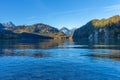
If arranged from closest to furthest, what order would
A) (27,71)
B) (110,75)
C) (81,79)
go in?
(81,79) → (110,75) → (27,71)

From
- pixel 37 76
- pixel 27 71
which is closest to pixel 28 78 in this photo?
pixel 37 76

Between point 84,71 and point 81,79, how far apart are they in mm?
7757

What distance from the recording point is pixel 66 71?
1984 inches

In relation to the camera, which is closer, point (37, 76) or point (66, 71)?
point (37, 76)

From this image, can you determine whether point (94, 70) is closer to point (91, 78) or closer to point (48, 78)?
point (91, 78)

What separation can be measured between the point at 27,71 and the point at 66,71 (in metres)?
7.39

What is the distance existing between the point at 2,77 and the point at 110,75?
60.0 ft

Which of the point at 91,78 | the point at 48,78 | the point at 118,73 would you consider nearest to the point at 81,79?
the point at 91,78

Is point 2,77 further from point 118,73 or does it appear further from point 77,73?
point 118,73

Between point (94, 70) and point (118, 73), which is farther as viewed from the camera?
point (94, 70)

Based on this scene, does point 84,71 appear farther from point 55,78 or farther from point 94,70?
point 55,78

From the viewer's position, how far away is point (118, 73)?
47219 mm

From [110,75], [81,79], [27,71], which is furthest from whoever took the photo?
[27,71]

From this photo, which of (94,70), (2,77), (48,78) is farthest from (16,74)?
(94,70)
